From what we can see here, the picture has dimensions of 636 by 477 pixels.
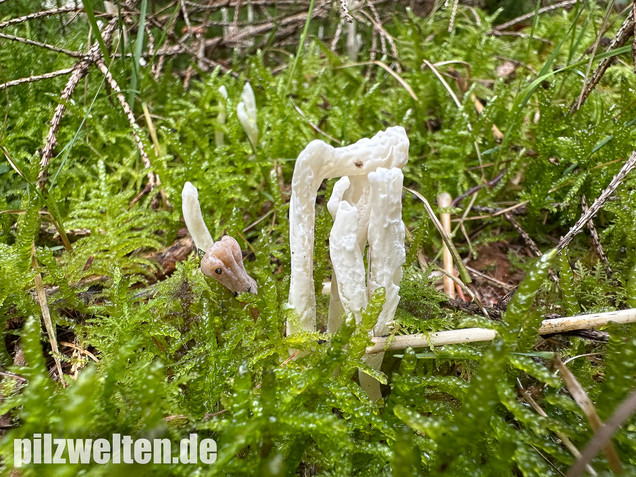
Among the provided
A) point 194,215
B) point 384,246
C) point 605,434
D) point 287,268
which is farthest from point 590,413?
point 194,215

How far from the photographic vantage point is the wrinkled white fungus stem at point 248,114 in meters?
2.07

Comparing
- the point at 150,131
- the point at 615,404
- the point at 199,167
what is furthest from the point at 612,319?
the point at 150,131

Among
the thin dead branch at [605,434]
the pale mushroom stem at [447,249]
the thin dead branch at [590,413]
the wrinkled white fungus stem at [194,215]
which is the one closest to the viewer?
the thin dead branch at [605,434]

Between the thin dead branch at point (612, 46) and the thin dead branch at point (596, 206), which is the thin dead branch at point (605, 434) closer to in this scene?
the thin dead branch at point (596, 206)

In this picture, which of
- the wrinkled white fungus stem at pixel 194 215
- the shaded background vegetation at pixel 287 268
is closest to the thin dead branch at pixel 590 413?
the shaded background vegetation at pixel 287 268

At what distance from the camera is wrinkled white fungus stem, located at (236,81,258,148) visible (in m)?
2.07

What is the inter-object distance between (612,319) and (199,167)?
1537mm

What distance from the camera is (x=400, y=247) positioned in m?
1.07

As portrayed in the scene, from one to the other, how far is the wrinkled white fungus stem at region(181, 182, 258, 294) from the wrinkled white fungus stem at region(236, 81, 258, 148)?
2.74 feet

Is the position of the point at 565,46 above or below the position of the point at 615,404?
above

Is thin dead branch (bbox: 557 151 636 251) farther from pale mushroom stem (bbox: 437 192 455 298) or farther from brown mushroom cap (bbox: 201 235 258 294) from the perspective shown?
brown mushroom cap (bbox: 201 235 258 294)

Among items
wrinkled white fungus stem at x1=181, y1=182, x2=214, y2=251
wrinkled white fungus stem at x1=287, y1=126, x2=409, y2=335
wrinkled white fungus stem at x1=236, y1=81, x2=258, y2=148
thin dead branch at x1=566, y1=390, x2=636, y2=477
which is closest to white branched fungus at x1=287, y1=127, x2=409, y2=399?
wrinkled white fungus stem at x1=287, y1=126, x2=409, y2=335

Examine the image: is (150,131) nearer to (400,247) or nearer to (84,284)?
(84,284)

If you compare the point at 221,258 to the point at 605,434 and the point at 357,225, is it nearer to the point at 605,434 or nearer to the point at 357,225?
the point at 357,225
